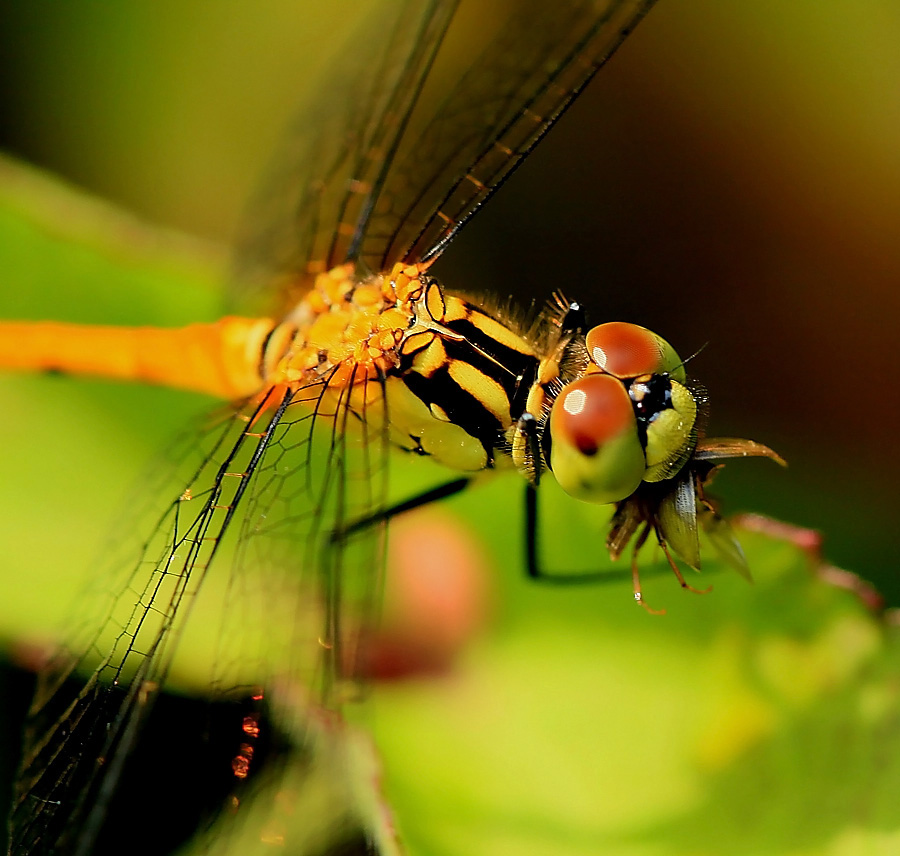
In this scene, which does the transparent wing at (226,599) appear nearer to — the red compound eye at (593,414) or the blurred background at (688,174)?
the red compound eye at (593,414)

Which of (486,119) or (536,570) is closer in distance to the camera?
(536,570)

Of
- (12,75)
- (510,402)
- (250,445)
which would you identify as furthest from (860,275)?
(12,75)

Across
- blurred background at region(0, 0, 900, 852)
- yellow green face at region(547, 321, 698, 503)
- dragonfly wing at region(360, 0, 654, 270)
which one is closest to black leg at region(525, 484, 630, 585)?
yellow green face at region(547, 321, 698, 503)

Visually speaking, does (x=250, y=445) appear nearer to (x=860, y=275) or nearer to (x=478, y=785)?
(x=478, y=785)

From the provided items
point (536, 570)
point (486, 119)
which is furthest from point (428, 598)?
point (486, 119)

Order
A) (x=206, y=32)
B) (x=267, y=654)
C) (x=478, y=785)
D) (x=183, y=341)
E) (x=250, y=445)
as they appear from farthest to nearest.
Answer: (x=206, y=32) < (x=183, y=341) < (x=250, y=445) < (x=267, y=654) < (x=478, y=785)

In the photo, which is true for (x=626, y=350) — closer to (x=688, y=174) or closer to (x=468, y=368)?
(x=468, y=368)
